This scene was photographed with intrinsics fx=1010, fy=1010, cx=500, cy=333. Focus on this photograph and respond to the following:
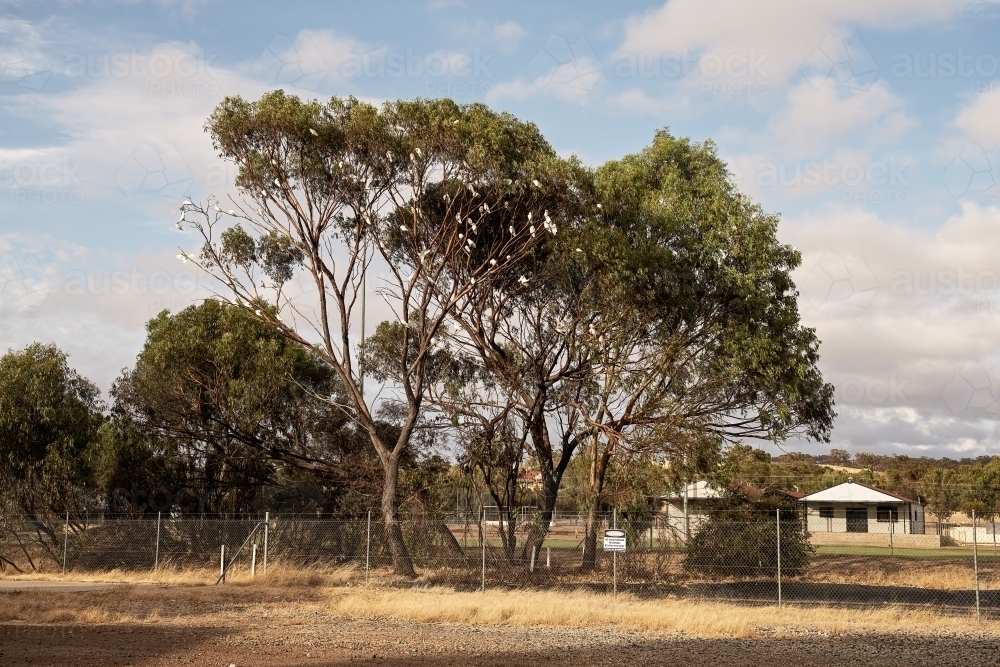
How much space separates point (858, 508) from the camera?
63.9 metres

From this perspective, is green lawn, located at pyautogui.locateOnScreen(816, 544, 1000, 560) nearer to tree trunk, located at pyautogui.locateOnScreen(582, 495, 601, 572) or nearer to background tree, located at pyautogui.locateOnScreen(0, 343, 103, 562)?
tree trunk, located at pyautogui.locateOnScreen(582, 495, 601, 572)

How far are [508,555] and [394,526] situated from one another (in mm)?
3166

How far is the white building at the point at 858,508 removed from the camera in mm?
61219

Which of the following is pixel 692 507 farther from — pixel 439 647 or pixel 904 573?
pixel 439 647

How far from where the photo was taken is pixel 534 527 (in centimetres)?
2703

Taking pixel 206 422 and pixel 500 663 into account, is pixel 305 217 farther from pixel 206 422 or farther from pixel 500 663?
pixel 500 663

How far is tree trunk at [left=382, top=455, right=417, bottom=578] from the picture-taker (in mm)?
26594

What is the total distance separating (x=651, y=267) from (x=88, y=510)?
1816 cm

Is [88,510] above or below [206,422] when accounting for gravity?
below

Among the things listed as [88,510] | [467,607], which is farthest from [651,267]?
[88,510]

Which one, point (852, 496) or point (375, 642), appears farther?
point (852, 496)

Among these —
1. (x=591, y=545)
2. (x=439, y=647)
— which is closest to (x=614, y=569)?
(x=591, y=545)

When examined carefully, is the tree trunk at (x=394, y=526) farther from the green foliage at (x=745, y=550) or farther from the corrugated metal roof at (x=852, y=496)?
Result: the corrugated metal roof at (x=852, y=496)

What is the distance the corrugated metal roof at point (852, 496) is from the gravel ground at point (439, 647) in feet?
152
